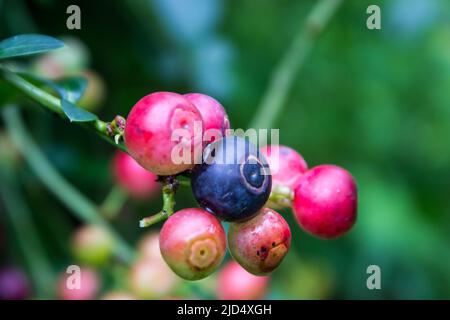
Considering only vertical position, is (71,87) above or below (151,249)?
above

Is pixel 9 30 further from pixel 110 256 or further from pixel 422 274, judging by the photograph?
pixel 422 274

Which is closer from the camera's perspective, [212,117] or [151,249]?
[212,117]

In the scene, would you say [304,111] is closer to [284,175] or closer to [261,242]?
[284,175]

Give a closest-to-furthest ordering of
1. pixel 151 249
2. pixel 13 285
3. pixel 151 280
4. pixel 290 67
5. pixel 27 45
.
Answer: pixel 27 45
pixel 151 280
pixel 151 249
pixel 13 285
pixel 290 67

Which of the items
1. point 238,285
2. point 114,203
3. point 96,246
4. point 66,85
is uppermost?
point 66,85

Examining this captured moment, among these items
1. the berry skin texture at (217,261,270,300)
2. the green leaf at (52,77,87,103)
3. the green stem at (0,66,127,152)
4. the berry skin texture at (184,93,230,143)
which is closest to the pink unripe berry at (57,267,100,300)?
the berry skin texture at (217,261,270,300)

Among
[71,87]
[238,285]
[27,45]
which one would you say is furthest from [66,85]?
[238,285]

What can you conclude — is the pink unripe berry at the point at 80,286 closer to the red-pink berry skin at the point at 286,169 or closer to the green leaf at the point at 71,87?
the green leaf at the point at 71,87

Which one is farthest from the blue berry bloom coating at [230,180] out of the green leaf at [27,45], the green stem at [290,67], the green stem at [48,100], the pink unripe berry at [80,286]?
the green stem at [290,67]

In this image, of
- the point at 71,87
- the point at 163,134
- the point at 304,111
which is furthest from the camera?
the point at 304,111
